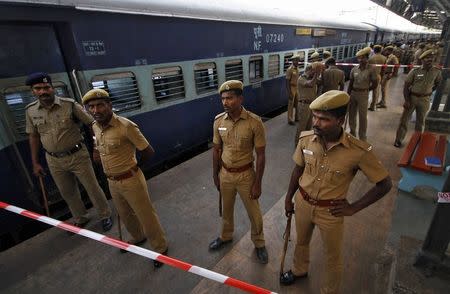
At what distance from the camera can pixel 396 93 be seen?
10.8 meters

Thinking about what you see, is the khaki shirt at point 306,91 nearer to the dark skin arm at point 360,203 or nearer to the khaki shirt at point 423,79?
the khaki shirt at point 423,79

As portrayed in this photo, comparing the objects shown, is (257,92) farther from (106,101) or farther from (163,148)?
(106,101)

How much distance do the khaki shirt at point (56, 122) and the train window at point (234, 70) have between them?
3.53 m

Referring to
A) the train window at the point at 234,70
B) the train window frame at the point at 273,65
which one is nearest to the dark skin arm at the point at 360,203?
the train window at the point at 234,70

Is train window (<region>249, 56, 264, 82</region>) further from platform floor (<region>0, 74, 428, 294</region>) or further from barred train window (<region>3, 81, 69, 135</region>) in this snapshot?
barred train window (<region>3, 81, 69, 135</region>)

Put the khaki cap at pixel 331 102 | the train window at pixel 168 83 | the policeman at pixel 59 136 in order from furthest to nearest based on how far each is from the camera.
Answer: the train window at pixel 168 83, the policeman at pixel 59 136, the khaki cap at pixel 331 102

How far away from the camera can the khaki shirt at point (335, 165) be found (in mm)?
1843

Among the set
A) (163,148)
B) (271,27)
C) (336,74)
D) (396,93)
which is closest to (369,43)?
(396,93)

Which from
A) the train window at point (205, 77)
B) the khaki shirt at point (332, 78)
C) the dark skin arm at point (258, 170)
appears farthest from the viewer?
the khaki shirt at point (332, 78)

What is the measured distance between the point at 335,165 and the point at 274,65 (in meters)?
6.52

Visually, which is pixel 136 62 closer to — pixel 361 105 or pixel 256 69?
pixel 256 69

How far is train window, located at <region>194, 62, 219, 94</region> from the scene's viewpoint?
17.1 feet

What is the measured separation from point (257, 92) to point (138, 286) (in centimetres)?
575

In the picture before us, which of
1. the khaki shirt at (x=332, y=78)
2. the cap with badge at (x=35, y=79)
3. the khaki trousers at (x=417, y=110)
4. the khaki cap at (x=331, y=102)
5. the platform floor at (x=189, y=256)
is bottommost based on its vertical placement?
the platform floor at (x=189, y=256)
